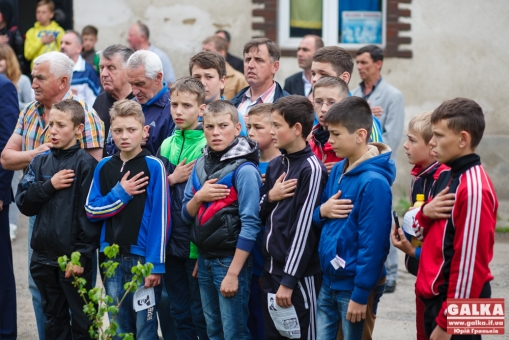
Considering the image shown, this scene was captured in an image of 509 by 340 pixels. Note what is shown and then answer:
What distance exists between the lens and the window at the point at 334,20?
10.8 metres

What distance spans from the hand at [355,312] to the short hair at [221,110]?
1423 mm

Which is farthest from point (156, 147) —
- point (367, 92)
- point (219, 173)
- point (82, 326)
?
point (367, 92)

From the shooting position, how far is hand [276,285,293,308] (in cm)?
446

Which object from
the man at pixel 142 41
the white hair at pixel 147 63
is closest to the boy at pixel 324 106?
the white hair at pixel 147 63

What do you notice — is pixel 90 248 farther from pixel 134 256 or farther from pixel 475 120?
pixel 475 120

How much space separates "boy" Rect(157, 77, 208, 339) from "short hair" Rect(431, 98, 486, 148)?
6.06 ft

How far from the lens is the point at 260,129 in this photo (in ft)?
16.3

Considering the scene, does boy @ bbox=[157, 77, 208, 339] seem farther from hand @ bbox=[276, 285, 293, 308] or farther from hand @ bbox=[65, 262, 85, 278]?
hand @ bbox=[276, 285, 293, 308]

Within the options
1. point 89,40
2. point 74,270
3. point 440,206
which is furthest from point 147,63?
point 89,40

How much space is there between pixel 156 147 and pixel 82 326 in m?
1.35

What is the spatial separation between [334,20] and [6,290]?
6.67 meters

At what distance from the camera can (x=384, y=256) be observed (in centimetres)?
417

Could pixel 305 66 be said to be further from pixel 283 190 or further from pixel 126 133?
pixel 283 190

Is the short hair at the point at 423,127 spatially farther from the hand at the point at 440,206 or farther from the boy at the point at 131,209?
the boy at the point at 131,209
